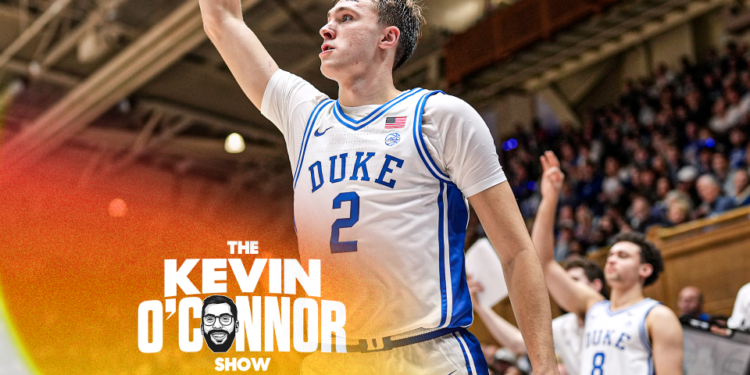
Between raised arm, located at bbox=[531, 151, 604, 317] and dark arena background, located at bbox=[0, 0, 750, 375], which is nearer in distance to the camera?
raised arm, located at bbox=[531, 151, 604, 317]

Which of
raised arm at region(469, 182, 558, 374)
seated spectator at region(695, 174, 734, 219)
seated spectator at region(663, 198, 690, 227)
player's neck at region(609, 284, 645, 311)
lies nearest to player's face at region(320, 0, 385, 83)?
raised arm at region(469, 182, 558, 374)

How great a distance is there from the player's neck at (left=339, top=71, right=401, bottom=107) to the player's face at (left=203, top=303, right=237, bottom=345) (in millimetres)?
870

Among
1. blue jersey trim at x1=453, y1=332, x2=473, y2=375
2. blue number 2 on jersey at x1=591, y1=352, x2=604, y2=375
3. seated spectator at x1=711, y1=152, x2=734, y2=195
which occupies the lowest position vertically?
blue number 2 on jersey at x1=591, y1=352, x2=604, y2=375

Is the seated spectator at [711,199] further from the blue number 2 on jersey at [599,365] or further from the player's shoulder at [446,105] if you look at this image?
the player's shoulder at [446,105]

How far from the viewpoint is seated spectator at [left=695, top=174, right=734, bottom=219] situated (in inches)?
300

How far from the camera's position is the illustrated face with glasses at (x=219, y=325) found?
243 centimetres

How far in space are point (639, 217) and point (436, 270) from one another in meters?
7.42

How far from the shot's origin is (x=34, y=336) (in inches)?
567

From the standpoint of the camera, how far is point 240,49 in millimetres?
2279

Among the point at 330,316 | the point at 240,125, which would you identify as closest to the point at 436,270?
the point at 330,316

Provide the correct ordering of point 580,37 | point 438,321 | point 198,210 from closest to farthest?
point 438,321 < point 580,37 < point 198,210

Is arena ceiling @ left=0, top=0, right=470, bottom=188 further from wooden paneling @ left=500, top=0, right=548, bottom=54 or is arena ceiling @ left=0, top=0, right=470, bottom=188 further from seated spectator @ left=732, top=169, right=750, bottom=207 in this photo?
seated spectator @ left=732, top=169, right=750, bottom=207

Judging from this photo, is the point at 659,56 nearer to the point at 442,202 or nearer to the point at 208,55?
the point at 208,55

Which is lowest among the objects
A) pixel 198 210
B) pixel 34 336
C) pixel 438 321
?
pixel 438 321
